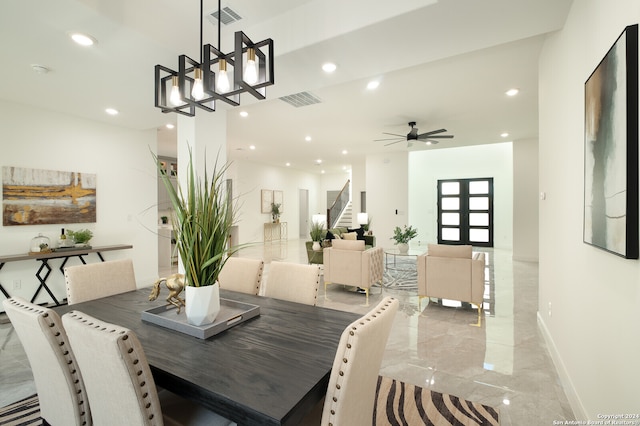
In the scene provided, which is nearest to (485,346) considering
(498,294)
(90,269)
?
(498,294)

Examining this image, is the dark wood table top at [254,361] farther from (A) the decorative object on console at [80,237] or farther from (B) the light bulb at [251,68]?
(A) the decorative object on console at [80,237]

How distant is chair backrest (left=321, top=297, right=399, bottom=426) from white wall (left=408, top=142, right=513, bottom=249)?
9328mm

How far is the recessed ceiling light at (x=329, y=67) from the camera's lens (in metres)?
2.75

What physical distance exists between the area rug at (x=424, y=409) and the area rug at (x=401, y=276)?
9.43 ft

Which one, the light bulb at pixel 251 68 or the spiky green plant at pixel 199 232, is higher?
the light bulb at pixel 251 68

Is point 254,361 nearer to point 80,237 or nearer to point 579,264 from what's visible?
point 579,264

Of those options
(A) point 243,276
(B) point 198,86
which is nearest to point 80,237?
(A) point 243,276

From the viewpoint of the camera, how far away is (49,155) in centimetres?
422

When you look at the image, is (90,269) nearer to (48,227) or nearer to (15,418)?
(15,418)

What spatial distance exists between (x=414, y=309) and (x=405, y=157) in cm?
560

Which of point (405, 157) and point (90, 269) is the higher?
point (405, 157)

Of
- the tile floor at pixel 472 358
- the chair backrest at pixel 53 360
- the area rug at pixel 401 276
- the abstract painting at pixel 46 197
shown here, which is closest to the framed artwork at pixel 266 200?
the area rug at pixel 401 276

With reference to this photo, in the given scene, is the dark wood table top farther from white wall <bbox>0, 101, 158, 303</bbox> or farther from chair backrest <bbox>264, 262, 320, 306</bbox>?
white wall <bbox>0, 101, 158, 303</bbox>

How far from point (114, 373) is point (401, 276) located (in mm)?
5361
